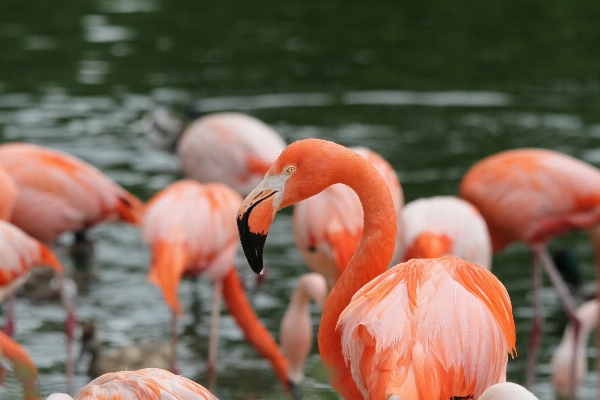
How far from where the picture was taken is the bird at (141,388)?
8.52 feet

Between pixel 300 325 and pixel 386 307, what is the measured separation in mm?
2034

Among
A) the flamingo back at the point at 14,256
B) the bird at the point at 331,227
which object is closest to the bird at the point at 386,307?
the bird at the point at 331,227

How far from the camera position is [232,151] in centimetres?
675

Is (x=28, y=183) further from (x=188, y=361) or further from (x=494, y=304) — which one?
(x=494, y=304)

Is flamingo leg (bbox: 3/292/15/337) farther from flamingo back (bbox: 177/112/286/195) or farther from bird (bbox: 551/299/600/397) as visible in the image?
bird (bbox: 551/299/600/397)

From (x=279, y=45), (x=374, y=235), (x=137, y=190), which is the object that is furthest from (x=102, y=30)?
(x=374, y=235)

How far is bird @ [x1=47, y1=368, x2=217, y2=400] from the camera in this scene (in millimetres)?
2598

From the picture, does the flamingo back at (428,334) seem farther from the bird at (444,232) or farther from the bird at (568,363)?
the bird at (568,363)

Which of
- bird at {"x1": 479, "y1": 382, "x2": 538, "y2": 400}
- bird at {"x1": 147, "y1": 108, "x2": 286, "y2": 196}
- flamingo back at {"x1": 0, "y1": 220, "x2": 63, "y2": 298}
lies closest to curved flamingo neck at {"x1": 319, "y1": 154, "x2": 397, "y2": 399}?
bird at {"x1": 479, "y1": 382, "x2": 538, "y2": 400}

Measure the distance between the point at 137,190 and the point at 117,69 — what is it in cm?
289

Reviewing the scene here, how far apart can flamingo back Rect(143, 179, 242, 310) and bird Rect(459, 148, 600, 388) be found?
4.61 ft

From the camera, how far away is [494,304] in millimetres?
2812

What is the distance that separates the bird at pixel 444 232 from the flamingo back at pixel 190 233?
0.93 metres

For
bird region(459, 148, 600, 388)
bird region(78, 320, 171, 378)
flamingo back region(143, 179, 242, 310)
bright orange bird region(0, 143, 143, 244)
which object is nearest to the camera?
flamingo back region(143, 179, 242, 310)
